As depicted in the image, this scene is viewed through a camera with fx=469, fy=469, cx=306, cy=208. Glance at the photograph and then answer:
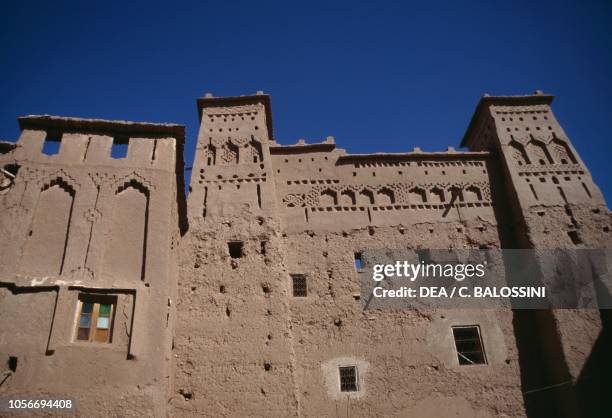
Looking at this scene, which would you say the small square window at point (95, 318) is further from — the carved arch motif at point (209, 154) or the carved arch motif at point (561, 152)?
the carved arch motif at point (561, 152)

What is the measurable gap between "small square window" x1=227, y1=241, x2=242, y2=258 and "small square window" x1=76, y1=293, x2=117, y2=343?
4.97 m

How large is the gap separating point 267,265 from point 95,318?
526 cm

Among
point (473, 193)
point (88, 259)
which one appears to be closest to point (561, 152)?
point (473, 193)

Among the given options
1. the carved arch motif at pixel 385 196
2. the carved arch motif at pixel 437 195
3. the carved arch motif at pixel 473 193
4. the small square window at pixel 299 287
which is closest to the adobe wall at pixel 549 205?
A: the carved arch motif at pixel 473 193

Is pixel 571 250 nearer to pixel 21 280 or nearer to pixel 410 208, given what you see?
pixel 410 208

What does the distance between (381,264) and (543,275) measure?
190 inches

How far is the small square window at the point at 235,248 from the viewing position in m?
14.0

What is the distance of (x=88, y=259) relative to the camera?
9562 mm

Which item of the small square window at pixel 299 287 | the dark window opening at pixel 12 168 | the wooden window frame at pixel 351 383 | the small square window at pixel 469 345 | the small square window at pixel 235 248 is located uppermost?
the dark window opening at pixel 12 168

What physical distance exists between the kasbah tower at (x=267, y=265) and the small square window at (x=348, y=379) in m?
0.05

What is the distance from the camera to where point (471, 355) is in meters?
13.4

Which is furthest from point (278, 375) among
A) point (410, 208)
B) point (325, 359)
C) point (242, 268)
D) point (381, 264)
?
point (410, 208)

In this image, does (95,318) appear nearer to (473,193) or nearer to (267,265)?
(267,265)

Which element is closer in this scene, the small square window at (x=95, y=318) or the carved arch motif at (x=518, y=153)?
the small square window at (x=95, y=318)
